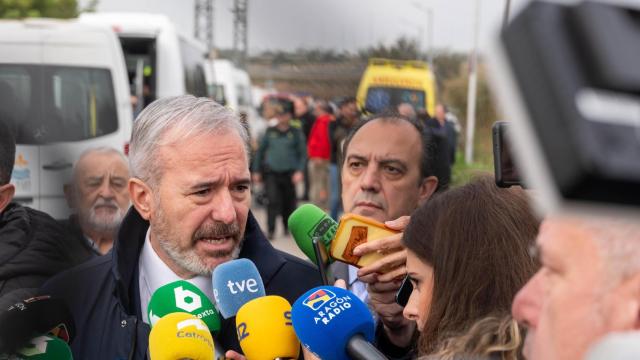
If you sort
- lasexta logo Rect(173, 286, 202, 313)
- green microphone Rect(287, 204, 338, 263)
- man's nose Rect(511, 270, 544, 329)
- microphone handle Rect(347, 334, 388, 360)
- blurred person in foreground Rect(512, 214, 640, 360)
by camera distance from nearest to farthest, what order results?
blurred person in foreground Rect(512, 214, 640, 360) → man's nose Rect(511, 270, 544, 329) → microphone handle Rect(347, 334, 388, 360) → lasexta logo Rect(173, 286, 202, 313) → green microphone Rect(287, 204, 338, 263)

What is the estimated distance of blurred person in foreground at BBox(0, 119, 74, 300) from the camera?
98.3 inches

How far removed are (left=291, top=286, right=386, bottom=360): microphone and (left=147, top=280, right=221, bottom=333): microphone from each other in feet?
1.23

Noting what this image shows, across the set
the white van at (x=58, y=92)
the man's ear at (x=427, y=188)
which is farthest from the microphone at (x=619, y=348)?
the white van at (x=58, y=92)

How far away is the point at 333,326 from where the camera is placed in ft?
6.11

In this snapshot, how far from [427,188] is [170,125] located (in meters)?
1.19

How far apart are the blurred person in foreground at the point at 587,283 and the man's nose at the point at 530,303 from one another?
0.11 meters

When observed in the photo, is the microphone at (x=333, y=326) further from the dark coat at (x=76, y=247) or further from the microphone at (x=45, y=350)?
the dark coat at (x=76, y=247)

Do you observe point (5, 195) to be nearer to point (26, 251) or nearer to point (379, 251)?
point (26, 251)

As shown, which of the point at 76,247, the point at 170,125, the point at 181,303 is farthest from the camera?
the point at 76,247

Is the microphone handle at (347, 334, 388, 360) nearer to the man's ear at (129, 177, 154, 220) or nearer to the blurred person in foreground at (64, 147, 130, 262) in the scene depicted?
the man's ear at (129, 177, 154, 220)

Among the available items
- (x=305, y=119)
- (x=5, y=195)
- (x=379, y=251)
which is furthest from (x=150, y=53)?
(x=379, y=251)

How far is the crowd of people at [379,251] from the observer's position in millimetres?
838

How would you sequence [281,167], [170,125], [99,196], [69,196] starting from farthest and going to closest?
[281,167], [69,196], [99,196], [170,125]

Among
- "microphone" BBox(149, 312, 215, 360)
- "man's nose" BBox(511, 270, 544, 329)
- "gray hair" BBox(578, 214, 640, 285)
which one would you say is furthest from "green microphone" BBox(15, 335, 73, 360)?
"gray hair" BBox(578, 214, 640, 285)
